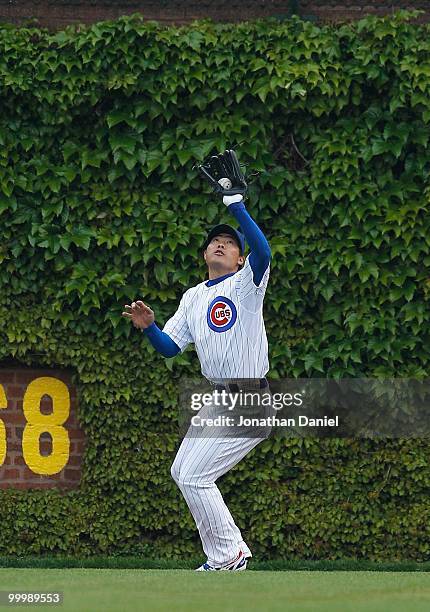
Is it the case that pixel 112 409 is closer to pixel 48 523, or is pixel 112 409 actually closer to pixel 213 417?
pixel 48 523

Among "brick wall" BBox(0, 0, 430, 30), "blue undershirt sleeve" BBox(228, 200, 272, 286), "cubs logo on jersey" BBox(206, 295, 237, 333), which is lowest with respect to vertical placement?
"cubs logo on jersey" BBox(206, 295, 237, 333)

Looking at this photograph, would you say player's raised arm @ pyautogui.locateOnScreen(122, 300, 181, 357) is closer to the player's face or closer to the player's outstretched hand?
the player's outstretched hand

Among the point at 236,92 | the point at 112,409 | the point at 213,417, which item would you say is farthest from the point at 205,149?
the point at 213,417

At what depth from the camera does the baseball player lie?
6.72 metres

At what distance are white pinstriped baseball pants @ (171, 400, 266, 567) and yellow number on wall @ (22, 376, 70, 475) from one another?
8.29ft

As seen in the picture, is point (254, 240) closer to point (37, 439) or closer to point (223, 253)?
point (223, 253)

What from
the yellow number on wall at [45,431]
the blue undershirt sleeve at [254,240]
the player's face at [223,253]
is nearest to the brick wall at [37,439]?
the yellow number on wall at [45,431]

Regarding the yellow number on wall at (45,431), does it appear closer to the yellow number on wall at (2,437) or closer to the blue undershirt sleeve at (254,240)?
the yellow number on wall at (2,437)

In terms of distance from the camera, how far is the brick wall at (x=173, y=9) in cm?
943

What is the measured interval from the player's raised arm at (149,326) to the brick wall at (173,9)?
3.17m

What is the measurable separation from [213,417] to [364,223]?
254cm

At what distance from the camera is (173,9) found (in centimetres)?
945

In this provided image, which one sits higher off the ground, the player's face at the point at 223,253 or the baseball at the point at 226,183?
the baseball at the point at 226,183

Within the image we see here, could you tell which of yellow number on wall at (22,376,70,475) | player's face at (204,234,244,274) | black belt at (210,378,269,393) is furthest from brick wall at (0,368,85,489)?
black belt at (210,378,269,393)
